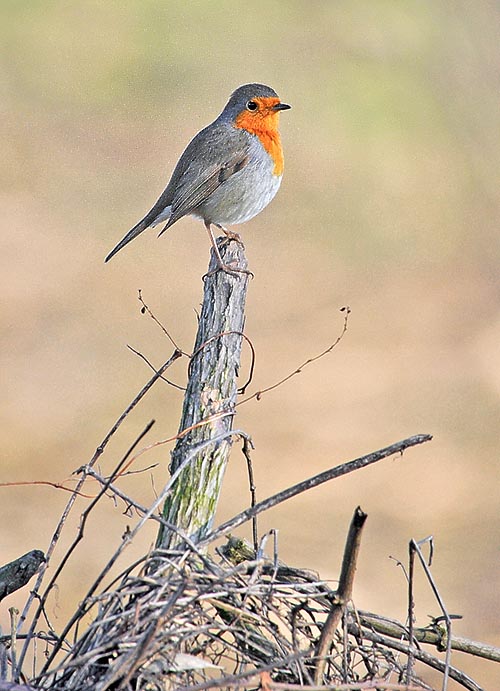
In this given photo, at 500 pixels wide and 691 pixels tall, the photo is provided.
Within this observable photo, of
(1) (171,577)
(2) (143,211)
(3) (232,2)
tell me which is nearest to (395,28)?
(3) (232,2)

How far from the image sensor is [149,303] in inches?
324

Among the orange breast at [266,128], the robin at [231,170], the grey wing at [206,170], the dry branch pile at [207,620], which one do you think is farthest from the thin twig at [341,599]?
the orange breast at [266,128]

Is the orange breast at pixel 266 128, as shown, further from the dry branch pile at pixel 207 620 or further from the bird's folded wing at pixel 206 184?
the dry branch pile at pixel 207 620

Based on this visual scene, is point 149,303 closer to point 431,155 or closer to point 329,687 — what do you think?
point 431,155

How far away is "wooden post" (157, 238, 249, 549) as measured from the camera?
7.04 feet

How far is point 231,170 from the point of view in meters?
4.02

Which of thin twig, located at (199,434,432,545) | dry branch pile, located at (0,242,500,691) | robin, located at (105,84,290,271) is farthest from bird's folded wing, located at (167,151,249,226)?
thin twig, located at (199,434,432,545)

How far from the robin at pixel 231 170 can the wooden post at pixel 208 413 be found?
1316 millimetres

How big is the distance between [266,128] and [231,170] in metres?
0.32

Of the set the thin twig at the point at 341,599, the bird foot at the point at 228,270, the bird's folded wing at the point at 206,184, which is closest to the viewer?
the thin twig at the point at 341,599

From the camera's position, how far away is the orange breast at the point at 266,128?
4.14 m

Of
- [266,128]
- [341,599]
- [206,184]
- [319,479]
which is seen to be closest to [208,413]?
[319,479]

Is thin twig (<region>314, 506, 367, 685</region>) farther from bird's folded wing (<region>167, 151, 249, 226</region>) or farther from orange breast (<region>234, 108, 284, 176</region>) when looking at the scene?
orange breast (<region>234, 108, 284, 176</region>)

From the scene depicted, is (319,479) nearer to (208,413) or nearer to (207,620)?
(207,620)
